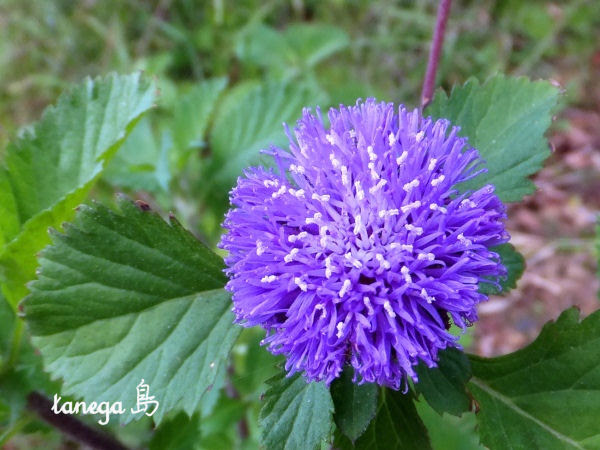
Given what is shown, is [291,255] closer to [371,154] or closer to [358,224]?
[358,224]

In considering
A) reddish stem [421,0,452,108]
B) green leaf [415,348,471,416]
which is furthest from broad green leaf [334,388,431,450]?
reddish stem [421,0,452,108]

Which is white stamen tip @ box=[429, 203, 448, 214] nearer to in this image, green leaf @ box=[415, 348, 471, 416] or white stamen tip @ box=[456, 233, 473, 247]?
white stamen tip @ box=[456, 233, 473, 247]

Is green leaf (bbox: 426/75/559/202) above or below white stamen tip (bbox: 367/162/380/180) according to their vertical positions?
above

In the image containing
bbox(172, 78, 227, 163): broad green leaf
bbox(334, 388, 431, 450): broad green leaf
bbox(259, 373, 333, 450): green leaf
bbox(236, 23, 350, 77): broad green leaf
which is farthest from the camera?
bbox(236, 23, 350, 77): broad green leaf

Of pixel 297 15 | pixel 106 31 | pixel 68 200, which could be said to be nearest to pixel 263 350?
pixel 68 200

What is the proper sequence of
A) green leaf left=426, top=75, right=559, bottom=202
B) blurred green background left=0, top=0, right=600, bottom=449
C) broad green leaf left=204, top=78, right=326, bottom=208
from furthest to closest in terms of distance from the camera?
blurred green background left=0, top=0, right=600, bottom=449, broad green leaf left=204, top=78, right=326, bottom=208, green leaf left=426, top=75, right=559, bottom=202

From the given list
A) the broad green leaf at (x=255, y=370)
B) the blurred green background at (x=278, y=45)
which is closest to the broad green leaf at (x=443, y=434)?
the broad green leaf at (x=255, y=370)

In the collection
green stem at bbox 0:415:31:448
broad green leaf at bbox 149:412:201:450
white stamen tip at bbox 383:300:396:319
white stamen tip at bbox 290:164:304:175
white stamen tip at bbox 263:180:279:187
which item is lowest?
green stem at bbox 0:415:31:448
